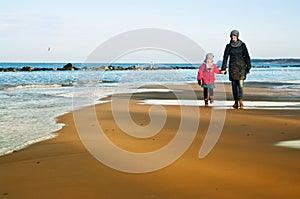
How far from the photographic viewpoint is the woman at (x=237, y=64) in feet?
43.2

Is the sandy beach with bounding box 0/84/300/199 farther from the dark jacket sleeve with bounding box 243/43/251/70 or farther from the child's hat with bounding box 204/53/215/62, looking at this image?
the child's hat with bounding box 204/53/215/62

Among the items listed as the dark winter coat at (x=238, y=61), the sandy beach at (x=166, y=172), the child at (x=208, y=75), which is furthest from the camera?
the child at (x=208, y=75)

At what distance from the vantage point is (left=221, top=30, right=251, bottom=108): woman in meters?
13.2

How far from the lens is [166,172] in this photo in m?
5.29

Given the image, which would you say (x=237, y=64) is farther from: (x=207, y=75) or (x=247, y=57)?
(x=207, y=75)

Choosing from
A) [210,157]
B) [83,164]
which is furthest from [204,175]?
[83,164]

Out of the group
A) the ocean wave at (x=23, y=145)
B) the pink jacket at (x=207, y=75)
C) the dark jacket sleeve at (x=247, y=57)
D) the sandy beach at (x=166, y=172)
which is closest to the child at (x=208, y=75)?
the pink jacket at (x=207, y=75)

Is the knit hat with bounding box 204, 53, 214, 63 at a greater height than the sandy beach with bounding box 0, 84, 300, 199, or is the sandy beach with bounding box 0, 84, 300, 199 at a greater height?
the knit hat with bounding box 204, 53, 214, 63

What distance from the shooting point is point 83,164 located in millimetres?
5820

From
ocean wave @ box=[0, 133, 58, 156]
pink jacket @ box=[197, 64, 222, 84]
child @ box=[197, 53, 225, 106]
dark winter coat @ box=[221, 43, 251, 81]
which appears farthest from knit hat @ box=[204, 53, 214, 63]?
ocean wave @ box=[0, 133, 58, 156]

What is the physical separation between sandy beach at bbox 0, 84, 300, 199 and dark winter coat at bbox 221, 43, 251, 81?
4.88 m

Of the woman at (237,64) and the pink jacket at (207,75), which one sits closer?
the woman at (237,64)

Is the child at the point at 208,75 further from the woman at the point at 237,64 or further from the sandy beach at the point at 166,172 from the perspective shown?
the sandy beach at the point at 166,172

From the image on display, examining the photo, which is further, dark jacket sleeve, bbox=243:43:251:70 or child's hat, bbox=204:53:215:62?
child's hat, bbox=204:53:215:62
